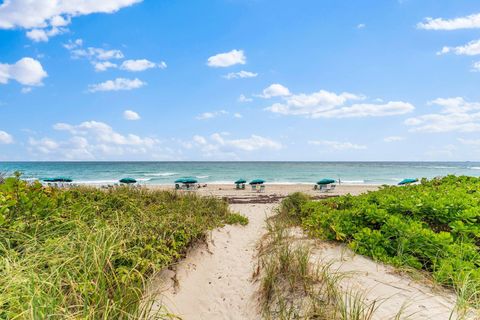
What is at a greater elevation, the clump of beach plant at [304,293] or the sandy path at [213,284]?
the clump of beach plant at [304,293]

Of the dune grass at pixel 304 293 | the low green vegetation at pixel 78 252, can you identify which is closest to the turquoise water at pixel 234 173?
the low green vegetation at pixel 78 252

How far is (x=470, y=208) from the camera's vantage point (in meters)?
5.07

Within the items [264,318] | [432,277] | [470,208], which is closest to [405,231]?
[432,277]

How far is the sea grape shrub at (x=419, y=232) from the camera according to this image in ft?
13.4

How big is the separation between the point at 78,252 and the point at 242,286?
2.60 metres

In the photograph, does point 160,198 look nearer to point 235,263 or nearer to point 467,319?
point 235,263

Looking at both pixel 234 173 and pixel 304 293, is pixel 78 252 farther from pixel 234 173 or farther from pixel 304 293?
pixel 234 173

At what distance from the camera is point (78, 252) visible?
3.31 meters

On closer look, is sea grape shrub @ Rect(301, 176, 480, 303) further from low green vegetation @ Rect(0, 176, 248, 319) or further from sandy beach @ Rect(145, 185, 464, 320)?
low green vegetation @ Rect(0, 176, 248, 319)

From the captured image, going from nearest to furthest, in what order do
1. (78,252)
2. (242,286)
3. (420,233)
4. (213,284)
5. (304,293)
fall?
1. (78,252)
2. (304,293)
3. (420,233)
4. (242,286)
5. (213,284)

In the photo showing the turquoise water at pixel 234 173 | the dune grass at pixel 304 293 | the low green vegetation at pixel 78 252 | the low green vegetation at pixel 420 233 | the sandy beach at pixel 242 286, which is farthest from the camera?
the turquoise water at pixel 234 173

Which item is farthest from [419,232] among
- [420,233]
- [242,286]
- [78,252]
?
[78,252]

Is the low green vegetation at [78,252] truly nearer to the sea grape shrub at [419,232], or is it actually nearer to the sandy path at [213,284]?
the sandy path at [213,284]

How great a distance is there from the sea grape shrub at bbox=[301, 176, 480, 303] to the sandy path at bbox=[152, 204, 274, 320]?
1686mm
